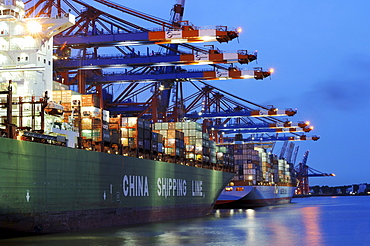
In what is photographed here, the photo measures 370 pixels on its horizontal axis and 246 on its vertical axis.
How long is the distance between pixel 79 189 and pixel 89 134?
4.21 metres

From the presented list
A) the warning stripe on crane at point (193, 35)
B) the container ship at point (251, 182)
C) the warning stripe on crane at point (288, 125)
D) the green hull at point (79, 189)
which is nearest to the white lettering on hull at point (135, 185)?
the green hull at point (79, 189)

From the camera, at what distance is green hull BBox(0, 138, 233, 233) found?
2059cm

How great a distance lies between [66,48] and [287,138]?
52.0m

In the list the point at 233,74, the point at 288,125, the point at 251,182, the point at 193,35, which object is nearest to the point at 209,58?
the point at 193,35

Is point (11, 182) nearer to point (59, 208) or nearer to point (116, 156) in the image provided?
point (59, 208)

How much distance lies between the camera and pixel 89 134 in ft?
92.8

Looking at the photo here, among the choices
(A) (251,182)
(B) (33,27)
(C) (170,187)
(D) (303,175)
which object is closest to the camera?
(B) (33,27)

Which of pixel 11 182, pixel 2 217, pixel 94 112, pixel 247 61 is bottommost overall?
pixel 2 217

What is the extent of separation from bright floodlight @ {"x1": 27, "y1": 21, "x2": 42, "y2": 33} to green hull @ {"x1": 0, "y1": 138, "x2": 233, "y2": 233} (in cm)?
617

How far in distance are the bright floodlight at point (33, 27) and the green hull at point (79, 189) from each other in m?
6.17

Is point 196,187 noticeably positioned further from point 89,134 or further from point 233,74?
point 89,134

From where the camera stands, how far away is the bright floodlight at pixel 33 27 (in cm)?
2614

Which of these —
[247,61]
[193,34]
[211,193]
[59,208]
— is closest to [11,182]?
[59,208]

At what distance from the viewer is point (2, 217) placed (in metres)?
19.9
